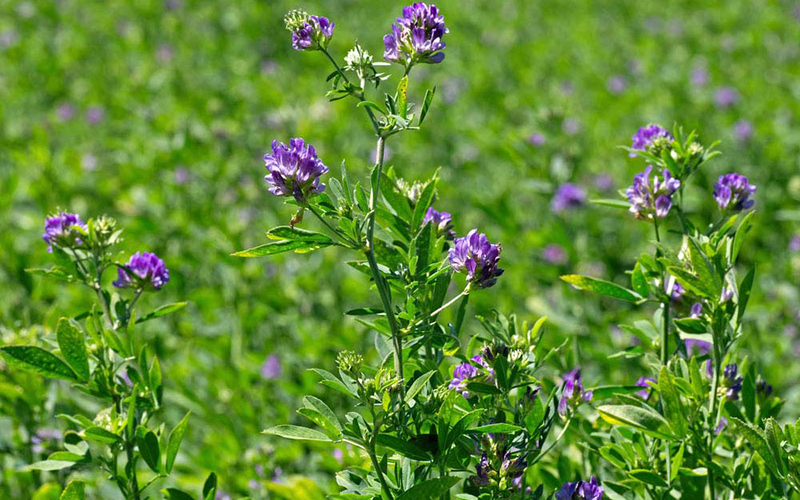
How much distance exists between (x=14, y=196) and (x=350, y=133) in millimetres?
1662

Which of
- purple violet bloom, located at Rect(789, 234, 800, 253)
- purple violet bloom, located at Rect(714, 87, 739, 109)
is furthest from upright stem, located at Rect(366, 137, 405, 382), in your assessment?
purple violet bloom, located at Rect(714, 87, 739, 109)

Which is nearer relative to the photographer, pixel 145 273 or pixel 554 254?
pixel 145 273

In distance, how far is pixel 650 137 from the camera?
1704 mm

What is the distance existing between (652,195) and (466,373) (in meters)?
0.49

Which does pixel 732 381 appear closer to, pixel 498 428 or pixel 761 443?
pixel 761 443

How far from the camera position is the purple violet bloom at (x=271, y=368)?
2.91 m

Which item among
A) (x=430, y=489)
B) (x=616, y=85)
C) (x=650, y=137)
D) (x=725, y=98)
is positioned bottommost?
(x=430, y=489)

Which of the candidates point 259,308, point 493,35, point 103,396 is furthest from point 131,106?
point 103,396

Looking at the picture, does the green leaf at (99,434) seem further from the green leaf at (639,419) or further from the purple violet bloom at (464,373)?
the green leaf at (639,419)

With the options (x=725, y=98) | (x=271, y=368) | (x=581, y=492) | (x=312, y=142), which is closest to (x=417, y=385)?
(x=581, y=492)

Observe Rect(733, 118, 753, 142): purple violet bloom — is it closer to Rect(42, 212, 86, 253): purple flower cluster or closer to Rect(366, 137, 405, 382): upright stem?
Rect(366, 137, 405, 382): upright stem

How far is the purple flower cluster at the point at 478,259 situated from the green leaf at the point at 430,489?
0.31 metres

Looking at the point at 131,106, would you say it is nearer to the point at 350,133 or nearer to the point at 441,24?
the point at 350,133

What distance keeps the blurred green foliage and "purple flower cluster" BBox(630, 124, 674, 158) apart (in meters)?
0.58
